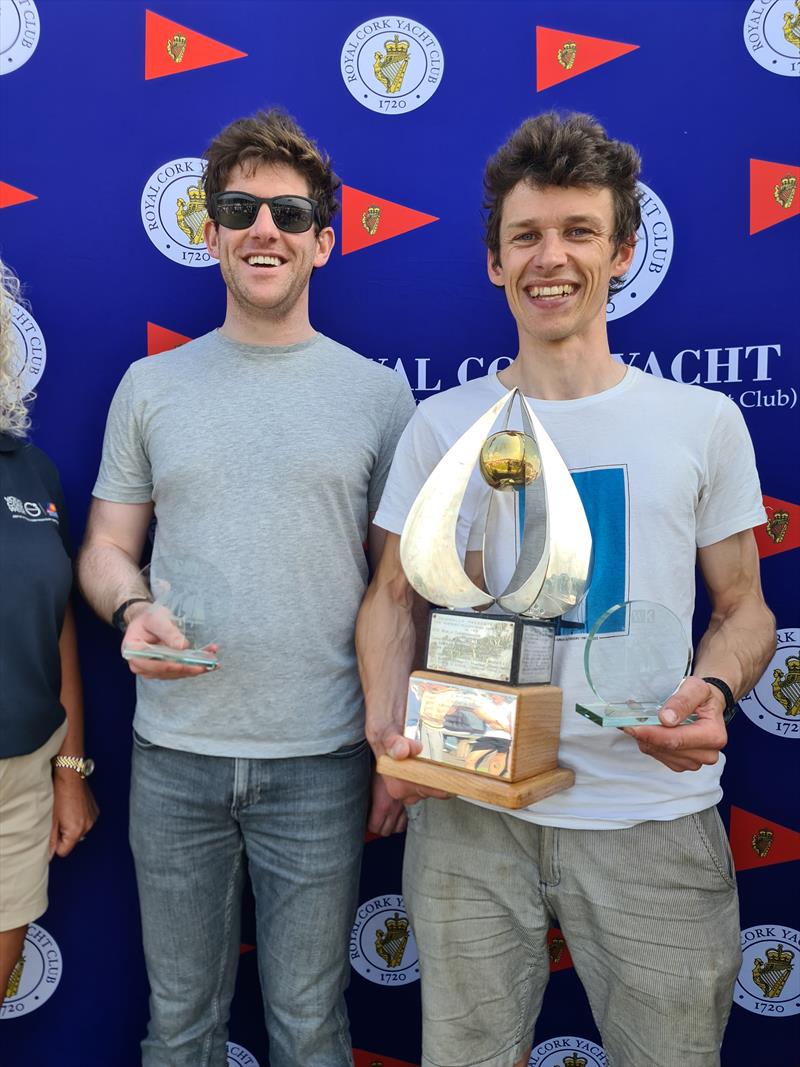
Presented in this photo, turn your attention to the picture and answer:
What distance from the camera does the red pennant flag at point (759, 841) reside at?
1.92 meters

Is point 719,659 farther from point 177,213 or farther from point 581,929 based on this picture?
point 177,213

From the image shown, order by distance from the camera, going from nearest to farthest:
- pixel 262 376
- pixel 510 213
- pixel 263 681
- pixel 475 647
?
pixel 475 647 < pixel 510 213 < pixel 263 681 < pixel 262 376

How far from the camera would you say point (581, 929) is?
1.34 meters

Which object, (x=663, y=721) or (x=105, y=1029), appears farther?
(x=105, y=1029)

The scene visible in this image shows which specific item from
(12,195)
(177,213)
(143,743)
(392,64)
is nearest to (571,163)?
(392,64)

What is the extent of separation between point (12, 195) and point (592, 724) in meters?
1.97

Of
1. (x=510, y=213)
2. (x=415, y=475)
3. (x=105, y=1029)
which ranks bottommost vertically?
(x=105, y=1029)

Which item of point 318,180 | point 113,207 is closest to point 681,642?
point 318,180

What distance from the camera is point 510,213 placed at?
1441 mm

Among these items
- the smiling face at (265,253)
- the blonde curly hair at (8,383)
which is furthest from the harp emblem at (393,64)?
the blonde curly hair at (8,383)

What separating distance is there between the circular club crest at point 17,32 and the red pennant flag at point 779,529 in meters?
2.23

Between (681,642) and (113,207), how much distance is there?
70.5 inches

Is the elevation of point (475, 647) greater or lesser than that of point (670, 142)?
lesser

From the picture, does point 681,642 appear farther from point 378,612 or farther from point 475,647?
point 378,612
